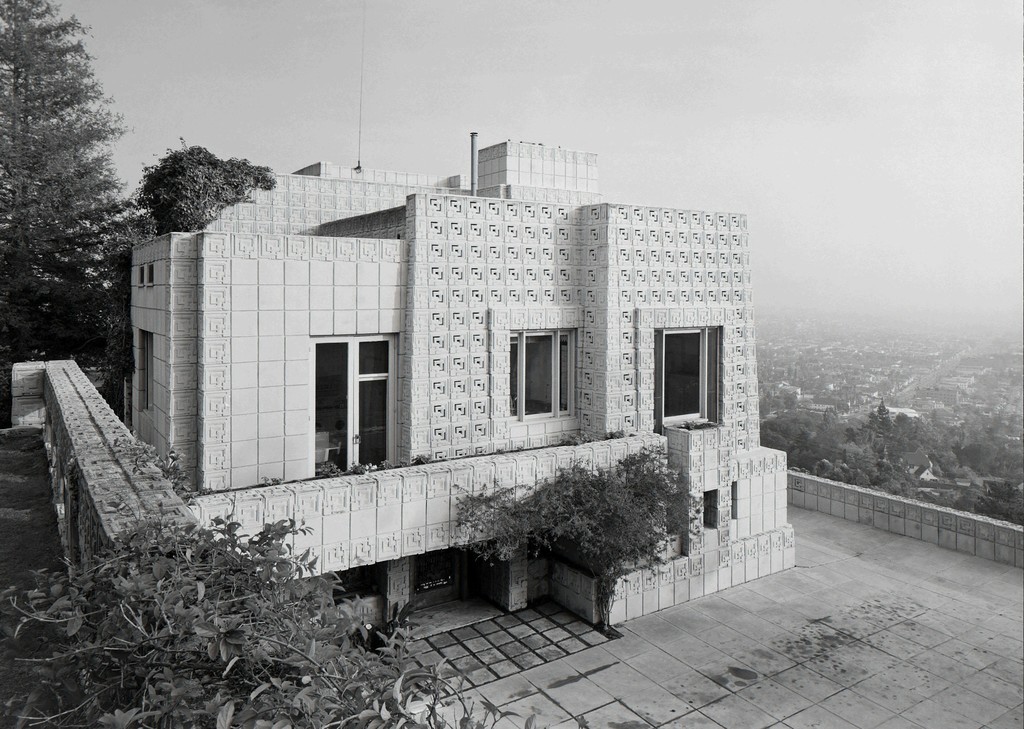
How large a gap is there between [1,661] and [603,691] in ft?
24.2

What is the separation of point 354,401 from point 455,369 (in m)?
1.71

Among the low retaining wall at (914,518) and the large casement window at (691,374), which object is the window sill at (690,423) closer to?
the large casement window at (691,374)

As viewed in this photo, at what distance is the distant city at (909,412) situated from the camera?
1809 centimetres

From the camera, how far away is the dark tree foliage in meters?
12.1

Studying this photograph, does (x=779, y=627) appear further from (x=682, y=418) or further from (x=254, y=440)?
(x=254, y=440)

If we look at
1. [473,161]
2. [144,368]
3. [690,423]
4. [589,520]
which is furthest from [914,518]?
[144,368]

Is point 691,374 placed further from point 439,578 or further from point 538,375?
point 439,578

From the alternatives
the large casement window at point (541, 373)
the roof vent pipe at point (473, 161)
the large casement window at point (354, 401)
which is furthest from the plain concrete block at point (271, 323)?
the roof vent pipe at point (473, 161)

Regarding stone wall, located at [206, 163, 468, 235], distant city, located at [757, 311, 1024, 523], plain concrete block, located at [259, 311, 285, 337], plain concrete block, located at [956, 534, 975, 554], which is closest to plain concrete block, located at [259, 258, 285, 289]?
plain concrete block, located at [259, 311, 285, 337]

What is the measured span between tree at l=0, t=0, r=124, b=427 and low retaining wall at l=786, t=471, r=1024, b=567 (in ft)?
66.8

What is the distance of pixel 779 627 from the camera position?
1127 cm

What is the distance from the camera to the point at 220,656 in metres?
A: 2.42

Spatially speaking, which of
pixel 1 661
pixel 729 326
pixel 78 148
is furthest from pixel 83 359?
pixel 1 661

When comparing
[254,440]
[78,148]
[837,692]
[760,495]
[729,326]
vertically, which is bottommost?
[837,692]
